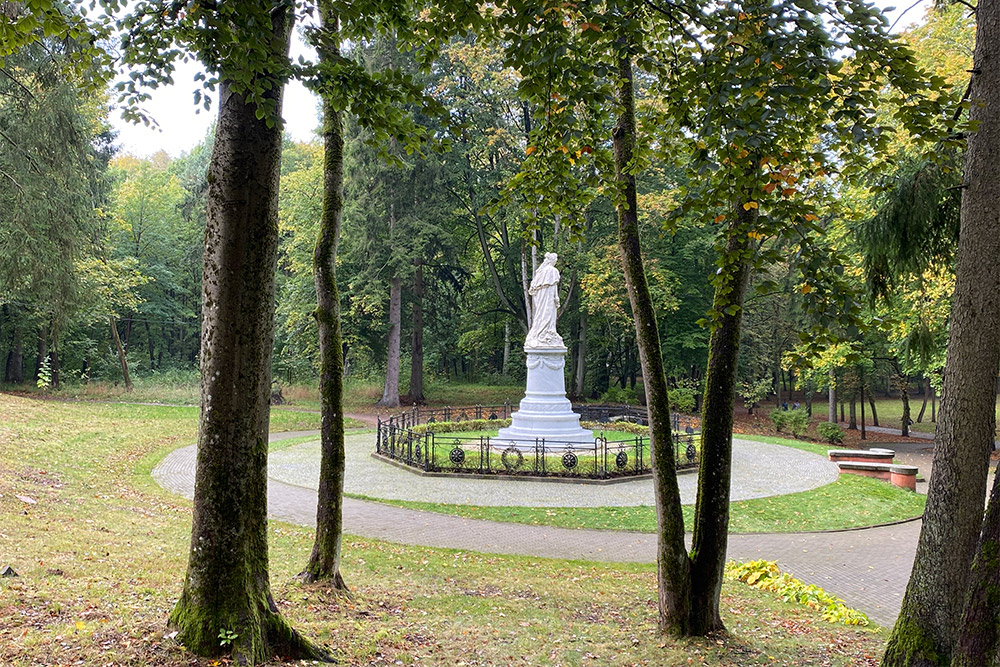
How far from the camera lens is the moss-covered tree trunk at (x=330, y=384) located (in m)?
6.43

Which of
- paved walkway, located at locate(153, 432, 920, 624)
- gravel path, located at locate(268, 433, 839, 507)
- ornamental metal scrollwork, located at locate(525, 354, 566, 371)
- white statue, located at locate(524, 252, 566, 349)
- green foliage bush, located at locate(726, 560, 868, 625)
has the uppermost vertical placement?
white statue, located at locate(524, 252, 566, 349)

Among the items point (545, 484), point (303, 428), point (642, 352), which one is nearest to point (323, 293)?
point (642, 352)

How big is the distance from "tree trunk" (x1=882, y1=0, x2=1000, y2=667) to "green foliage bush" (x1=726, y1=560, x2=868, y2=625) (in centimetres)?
240

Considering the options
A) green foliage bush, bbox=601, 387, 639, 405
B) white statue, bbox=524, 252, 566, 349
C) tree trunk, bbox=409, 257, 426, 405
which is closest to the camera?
white statue, bbox=524, 252, 566, 349

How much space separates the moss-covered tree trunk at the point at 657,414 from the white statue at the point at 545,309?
12945 millimetres

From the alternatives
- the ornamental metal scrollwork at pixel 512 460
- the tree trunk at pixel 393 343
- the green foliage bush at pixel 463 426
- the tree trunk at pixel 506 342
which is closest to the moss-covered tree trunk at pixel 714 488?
the ornamental metal scrollwork at pixel 512 460

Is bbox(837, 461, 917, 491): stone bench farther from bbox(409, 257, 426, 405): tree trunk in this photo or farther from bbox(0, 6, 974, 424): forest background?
bbox(409, 257, 426, 405): tree trunk

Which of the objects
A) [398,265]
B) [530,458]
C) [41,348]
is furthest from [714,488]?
[41,348]

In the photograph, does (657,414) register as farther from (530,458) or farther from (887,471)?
(887,471)

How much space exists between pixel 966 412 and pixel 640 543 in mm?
6408

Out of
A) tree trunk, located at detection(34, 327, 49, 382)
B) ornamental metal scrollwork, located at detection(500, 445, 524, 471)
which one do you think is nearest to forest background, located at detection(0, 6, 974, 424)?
tree trunk, located at detection(34, 327, 49, 382)

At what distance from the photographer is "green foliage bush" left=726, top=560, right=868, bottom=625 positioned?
22.1ft

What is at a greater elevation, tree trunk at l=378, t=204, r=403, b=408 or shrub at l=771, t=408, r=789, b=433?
tree trunk at l=378, t=204, r=403, b=408

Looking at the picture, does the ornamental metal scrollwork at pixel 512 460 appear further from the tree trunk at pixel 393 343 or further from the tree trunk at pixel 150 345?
the tree trunk at pixel 150 345
